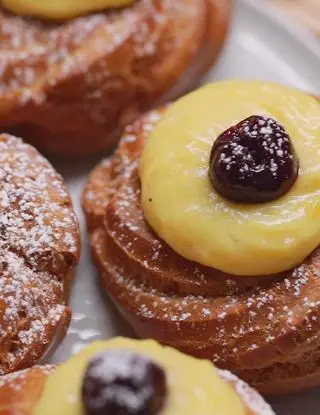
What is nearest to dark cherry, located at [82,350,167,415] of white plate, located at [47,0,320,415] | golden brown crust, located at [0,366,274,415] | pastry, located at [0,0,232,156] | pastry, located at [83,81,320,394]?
golden brown crust, located at [0,366,274,415]

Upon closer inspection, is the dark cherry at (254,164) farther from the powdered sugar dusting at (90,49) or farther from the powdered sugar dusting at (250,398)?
the powdered sugar dusting at (90,49)

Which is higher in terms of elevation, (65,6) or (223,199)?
(223,199)

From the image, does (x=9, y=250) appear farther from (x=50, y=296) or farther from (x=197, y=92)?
(x=197, y=92)

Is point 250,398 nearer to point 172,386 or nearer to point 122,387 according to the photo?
point 172,386

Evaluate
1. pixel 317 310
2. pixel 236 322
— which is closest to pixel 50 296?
pixel 236 322

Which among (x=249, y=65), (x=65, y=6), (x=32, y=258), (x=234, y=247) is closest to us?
(x=234, y=247)

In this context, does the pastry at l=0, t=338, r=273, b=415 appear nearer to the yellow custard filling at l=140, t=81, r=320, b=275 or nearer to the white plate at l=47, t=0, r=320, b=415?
the yellow custard filling at l=140, t=81, r=320, b=275

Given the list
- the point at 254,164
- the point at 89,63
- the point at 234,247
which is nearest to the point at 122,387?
the point at 234,247
